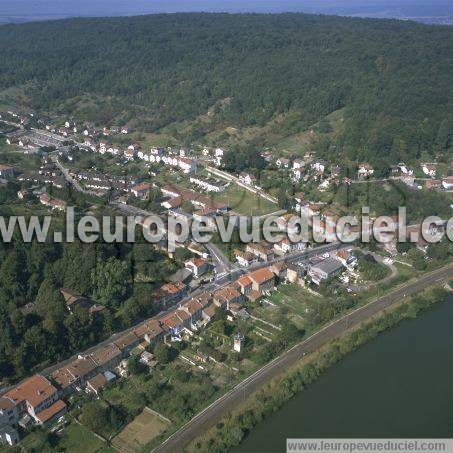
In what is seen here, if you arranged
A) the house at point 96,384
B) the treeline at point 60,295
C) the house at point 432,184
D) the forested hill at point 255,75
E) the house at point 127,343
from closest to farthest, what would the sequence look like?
the house at point 96,384 < the treeline at point 60,295 < the house at point 127,343 < the house at point 432,184 < the forested hill at point 255,75

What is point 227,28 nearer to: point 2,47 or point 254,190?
point 2,47

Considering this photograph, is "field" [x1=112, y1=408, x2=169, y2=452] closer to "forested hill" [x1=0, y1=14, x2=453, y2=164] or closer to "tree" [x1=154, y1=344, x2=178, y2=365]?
"tree" [x1=154, y1=344, x2=178, y2=365]

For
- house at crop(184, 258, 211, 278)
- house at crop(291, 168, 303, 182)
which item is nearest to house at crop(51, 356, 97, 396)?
house at crop(184, 258, 211, 278)

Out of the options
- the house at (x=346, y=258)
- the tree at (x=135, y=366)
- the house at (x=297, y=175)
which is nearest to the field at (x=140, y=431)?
the tree at (x=135, y=366)

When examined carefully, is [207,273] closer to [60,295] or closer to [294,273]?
[294,273]

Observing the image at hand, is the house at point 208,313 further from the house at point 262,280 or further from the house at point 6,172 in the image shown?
the house at point 6,172

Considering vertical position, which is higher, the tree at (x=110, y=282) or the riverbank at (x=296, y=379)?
the tree at (x=110, y=282)

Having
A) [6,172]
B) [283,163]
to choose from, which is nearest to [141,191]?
[6,172]
